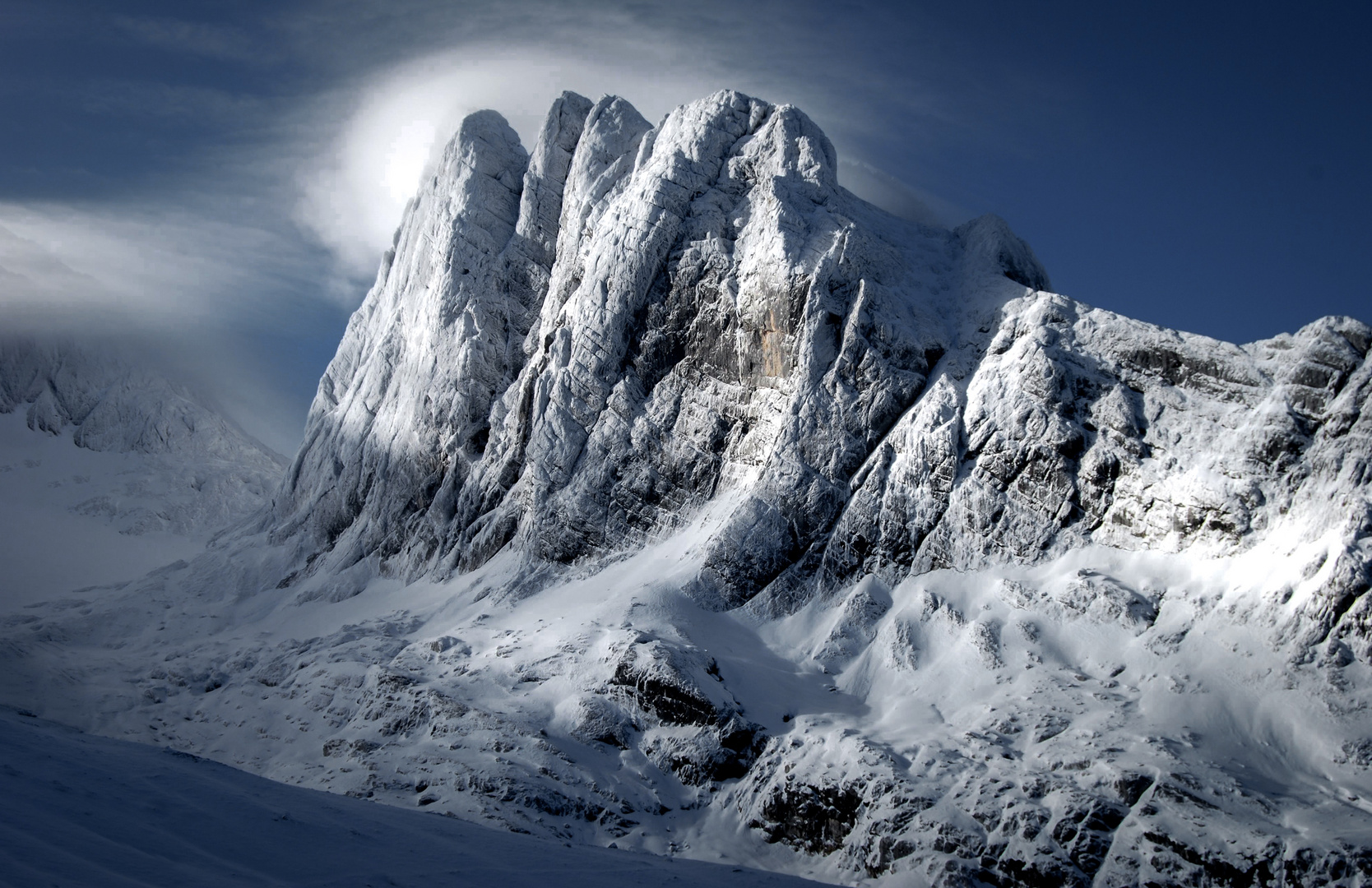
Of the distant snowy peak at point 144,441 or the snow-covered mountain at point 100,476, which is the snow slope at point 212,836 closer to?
the snow-covered mountain at point 100,476

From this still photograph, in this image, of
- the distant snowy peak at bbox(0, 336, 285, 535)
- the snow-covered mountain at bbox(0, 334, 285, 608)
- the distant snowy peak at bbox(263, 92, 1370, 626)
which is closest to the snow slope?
the distant snowy peak at bbox(263, 92, 1370, 626)

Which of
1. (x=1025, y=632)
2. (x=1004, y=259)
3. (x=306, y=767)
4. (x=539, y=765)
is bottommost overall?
(x=306, y=767)

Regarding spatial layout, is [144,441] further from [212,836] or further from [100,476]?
[212,836]

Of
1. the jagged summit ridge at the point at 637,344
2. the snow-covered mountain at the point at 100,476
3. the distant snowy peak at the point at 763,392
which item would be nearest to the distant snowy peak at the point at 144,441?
the snow-covered mountain at the point at 100,476

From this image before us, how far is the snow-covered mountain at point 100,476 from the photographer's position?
149000 mm

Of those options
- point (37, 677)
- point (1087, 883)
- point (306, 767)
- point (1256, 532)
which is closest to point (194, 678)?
point (37, 677)

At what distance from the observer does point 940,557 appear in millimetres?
72188

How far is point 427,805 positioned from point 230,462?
151m

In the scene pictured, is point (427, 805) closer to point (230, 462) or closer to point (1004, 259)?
point (1004, 259)

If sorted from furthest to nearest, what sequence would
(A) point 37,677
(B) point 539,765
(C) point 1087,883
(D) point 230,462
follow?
(D) point 230,462
(A) point 37,677
(B) point 539,765
(C) point 1087,883

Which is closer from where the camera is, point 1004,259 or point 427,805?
point 427,805

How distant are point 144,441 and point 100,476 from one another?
45.4 feet

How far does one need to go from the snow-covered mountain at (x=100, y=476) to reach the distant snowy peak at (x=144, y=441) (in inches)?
8.7

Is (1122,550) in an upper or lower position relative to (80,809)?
upper
